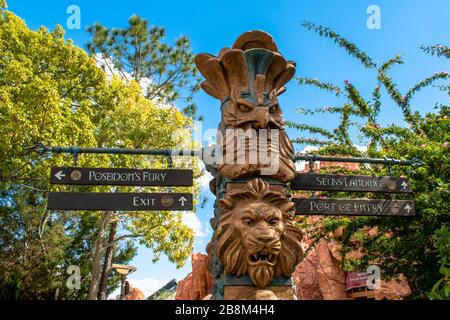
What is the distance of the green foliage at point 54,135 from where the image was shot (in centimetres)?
1168

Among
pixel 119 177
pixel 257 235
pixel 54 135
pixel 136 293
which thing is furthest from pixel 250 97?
pixel 136 293

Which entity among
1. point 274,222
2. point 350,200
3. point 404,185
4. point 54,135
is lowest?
point 274,222

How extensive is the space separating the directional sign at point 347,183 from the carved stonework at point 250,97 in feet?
1.09

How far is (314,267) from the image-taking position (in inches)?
754

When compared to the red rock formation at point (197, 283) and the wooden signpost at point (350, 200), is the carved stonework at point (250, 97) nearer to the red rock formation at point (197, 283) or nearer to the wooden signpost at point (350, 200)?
the wooden signpost at point (350, 200)

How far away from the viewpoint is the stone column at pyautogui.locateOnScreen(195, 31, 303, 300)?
4.00 m

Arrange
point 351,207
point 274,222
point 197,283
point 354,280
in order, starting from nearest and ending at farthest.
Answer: point 274,222 → point 351,207 → point 354,280 → point 197,283

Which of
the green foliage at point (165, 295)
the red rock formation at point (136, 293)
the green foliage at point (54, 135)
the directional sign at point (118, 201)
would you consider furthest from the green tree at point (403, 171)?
the red rock formation at point (136, 293)

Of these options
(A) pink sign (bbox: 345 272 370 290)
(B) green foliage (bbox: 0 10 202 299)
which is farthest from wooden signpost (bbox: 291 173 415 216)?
(A) pink sign (bbox: 345 272 370 290)

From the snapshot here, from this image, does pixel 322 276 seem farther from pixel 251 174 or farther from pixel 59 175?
pixel 59 175

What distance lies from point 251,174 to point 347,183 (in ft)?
4.18

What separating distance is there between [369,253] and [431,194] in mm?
2175

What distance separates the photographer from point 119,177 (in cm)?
458

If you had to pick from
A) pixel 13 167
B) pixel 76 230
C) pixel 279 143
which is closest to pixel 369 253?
pixel 279 143
